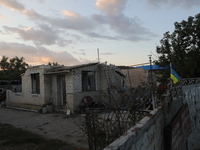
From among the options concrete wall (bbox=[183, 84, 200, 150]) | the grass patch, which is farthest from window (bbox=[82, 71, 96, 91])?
concrete wall (bbox=[183, 84, 200, 150])

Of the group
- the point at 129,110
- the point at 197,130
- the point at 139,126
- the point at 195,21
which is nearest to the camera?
the point at 139,126

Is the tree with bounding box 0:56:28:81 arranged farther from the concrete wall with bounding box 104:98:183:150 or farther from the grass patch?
the concrete wall with bounding box 104:98:183:150

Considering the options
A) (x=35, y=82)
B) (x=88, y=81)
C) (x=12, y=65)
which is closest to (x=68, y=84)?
(x=88, y=81)

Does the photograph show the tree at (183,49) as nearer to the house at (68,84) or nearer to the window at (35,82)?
the house at (68,84)

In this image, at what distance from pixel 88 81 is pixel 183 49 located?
6600mm

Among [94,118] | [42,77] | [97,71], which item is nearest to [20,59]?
[42,77]

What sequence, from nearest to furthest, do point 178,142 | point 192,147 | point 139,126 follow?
point 139,126
point 178,142
point 192,147

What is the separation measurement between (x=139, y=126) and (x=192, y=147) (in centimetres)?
340

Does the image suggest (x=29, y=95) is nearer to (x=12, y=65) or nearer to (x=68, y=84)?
(x=68, y=84)

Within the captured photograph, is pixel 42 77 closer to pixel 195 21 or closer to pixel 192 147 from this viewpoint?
pixel 192 147

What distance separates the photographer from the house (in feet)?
33.5

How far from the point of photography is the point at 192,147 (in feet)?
13.5

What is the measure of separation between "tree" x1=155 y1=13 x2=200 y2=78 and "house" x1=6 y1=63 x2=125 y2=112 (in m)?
3.69

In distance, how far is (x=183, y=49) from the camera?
34.2 ft
